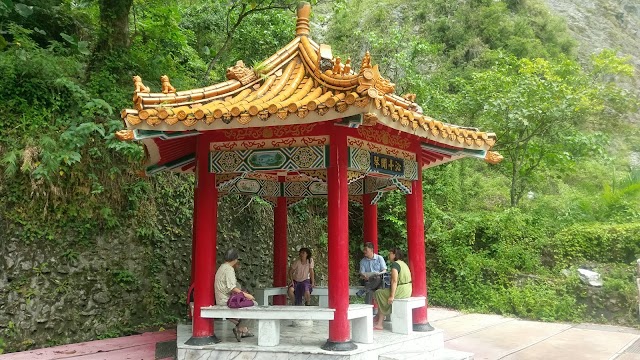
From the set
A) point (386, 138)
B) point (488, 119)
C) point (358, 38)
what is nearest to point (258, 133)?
point (386, 138)

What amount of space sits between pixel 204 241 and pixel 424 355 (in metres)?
3.21

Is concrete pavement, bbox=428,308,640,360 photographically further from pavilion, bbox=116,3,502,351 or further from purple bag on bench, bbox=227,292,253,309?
purple bag on bench, bbox=227,292,253,309

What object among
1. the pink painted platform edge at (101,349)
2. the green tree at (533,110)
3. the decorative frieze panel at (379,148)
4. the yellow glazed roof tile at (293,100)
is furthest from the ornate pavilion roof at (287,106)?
the green tree at (533,110)

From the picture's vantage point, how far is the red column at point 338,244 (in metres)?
5.45

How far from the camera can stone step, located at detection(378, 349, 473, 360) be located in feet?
18.6

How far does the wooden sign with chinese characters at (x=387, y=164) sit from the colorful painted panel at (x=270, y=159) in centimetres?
83

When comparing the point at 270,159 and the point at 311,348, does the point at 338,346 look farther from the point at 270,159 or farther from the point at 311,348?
the point at 270,159

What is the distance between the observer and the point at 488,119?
15445 mm

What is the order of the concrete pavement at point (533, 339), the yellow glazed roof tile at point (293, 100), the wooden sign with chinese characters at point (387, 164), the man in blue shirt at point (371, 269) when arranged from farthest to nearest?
the concrete pavement at point (533, 339) → the man in blue shirt at point (371, 269) → the wooden sign with chinese characters at point (387, 164) → the yellow glazed roof tile at point (293, 100)

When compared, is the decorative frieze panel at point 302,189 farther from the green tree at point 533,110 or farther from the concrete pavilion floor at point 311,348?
the green tree at point 533,110

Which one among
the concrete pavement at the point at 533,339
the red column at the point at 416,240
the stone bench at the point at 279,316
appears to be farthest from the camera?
the concrete pavement at the point at 533,339

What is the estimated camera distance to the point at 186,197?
34.7 ft

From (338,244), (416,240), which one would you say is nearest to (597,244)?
(416,240)

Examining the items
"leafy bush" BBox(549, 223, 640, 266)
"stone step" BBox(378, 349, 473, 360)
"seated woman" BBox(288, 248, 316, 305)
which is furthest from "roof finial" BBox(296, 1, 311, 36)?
"leafy bush" BBox(549, 223, 640, 266)
